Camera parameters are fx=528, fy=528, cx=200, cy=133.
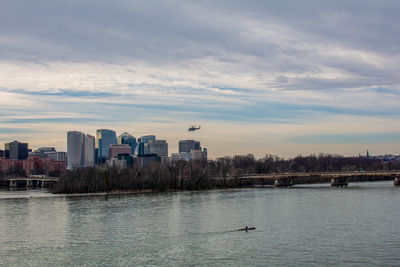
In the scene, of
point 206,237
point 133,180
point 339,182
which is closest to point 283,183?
point 339,182

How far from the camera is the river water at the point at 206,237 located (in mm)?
43281

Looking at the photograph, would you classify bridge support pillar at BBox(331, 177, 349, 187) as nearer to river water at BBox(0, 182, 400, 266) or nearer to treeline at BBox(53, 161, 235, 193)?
treeline at BBox(53, 161, 235, 193)

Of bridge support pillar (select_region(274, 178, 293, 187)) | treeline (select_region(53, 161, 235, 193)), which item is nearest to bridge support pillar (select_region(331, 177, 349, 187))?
bridge support pillar (select_region(274, 178, 293, 187))

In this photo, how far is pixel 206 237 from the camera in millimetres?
53906

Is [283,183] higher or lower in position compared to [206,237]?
higher

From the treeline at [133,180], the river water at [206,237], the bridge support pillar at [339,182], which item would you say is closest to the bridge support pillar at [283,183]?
the bridge support pillar at [339,182]

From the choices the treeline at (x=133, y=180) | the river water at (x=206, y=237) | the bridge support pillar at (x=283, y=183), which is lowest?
the river water at (x=206, y=237)

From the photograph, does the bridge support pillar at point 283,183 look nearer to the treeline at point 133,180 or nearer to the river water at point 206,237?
the treeline at point 133,180

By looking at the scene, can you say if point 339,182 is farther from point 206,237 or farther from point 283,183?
point 206,237

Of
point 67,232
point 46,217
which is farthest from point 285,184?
point 67,232

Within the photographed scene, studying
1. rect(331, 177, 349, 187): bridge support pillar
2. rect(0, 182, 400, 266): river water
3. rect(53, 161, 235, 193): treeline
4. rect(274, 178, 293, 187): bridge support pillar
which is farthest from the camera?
rect(274, 178, 293, 187): bridge support pillar

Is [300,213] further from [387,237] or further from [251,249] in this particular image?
[251,249]

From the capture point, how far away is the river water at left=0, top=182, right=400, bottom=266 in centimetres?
4328

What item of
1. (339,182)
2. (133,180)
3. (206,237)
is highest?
(133,180)
